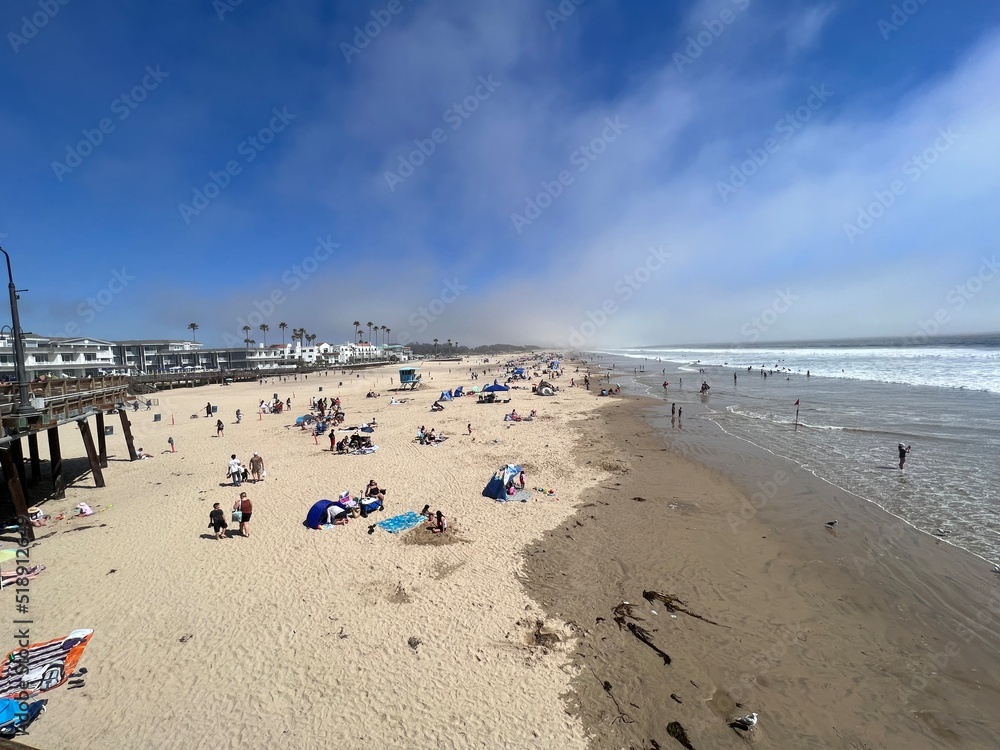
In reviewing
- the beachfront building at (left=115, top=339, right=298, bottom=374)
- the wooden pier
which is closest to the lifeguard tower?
the wooden pier

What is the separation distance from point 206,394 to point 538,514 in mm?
53520

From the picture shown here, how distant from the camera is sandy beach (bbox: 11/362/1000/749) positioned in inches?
241

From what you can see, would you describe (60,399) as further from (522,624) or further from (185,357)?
(185,357)

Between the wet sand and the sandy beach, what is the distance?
43 mm

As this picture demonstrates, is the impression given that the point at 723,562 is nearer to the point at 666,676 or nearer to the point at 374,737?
the point at 666,676

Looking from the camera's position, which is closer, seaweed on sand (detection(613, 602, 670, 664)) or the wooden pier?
seaweed on sand (detection(613, 602, 670, 664))

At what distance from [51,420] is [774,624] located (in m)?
20.5

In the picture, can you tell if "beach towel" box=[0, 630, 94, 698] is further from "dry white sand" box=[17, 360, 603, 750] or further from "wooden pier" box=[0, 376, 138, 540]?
"wooden pier" box=[0, 376, 138, 540]

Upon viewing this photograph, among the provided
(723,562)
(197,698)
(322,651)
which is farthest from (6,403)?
(723,562)

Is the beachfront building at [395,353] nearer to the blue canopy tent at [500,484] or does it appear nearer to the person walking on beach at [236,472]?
the person walking on beach at [236,472]

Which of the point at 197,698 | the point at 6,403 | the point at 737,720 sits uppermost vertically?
the point at 6,403

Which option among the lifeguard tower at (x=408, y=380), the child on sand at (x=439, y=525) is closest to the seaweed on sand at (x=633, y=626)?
the child on sand at (x=439, y=525)

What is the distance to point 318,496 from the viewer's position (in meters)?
14.7

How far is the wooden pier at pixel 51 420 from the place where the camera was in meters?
11.2
